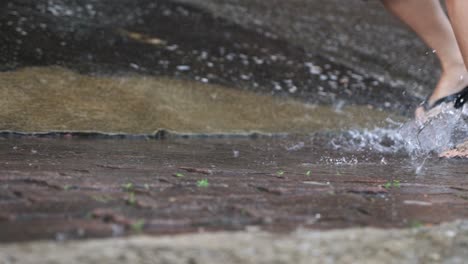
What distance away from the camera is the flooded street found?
50.8 inches

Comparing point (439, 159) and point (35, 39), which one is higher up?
point (35, 39)

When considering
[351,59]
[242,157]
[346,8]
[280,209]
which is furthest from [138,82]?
[346,8]

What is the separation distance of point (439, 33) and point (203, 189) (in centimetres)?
168

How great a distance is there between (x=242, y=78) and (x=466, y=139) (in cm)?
150

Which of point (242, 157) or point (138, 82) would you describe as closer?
point (242, 157)

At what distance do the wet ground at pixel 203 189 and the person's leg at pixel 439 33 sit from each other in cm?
40

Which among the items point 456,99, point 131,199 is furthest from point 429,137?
point 131,199

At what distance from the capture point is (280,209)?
1.56 metres

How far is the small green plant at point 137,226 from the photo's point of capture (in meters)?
1.28

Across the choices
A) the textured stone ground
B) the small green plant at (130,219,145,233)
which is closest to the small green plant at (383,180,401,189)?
the textured stone ground

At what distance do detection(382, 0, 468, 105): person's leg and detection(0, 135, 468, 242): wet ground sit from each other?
1.32ft

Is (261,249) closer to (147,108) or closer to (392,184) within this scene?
(392,184)

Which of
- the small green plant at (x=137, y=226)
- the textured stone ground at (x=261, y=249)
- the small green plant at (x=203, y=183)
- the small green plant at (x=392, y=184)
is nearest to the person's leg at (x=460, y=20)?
the small green plant at (x=392, y=184)

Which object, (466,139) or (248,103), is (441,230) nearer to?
(466,139)
